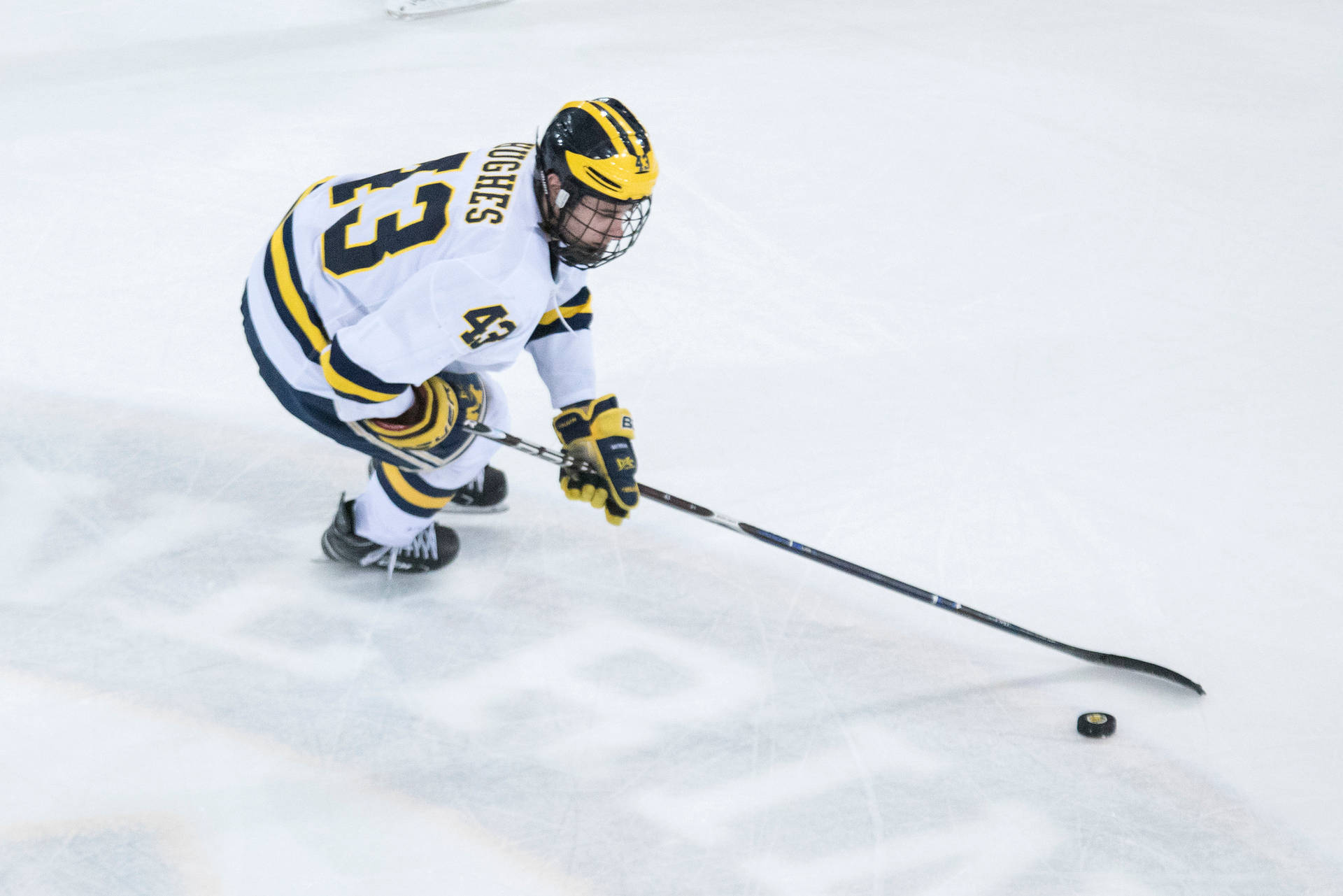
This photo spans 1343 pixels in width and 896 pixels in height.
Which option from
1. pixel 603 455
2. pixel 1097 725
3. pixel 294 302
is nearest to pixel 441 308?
pixel 294 302

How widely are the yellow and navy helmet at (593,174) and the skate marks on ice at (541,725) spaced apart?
811mm

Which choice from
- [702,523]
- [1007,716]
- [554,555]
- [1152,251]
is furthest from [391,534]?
[1152,251]

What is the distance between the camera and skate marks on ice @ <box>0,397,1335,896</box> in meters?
1.85

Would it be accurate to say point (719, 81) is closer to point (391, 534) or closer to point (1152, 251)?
point (1152, 251)

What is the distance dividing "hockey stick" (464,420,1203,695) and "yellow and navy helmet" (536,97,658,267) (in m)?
0.47

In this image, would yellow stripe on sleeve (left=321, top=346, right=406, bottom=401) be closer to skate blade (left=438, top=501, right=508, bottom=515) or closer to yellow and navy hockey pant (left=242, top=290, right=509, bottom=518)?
yellow and navy hockey pant (left=242, top=290, right=509, bottom=518)

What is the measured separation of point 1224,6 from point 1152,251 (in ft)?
7.09

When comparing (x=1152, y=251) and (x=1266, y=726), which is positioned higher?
(x=1152, y=251)

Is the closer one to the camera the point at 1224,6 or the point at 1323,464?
the point at 1323,464

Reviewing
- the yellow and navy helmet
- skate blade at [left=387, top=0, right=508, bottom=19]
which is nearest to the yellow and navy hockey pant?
the yellow and navy helmet

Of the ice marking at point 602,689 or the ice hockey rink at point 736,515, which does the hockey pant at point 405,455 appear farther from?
the ice marking at point 602,689

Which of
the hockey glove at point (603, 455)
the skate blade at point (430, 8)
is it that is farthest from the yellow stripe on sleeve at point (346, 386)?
the skate blade at point (430, 8)

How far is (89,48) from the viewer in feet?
14.0

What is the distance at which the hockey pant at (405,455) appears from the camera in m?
2.08
